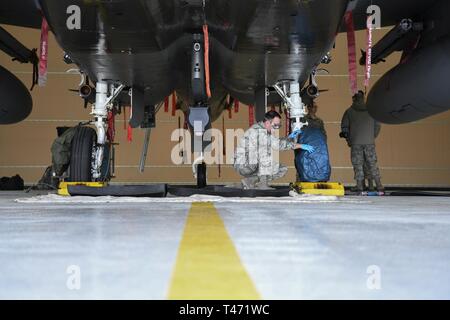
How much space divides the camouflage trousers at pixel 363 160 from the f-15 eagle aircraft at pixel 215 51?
63.1 inches

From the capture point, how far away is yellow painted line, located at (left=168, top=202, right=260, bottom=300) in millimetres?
924

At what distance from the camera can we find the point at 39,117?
13836 mm

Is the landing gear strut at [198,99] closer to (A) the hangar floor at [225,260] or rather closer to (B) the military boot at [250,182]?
(B) the military boot at [250,182]

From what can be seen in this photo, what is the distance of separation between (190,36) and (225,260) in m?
3.23

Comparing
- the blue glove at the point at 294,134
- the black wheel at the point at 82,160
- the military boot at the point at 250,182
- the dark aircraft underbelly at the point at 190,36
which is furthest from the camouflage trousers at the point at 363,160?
the black wheel at the point at 82,160

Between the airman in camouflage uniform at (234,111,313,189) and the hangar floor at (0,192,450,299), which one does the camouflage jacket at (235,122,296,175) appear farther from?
the hangar floor at (0,192,450,299)

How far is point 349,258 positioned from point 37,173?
13261mm

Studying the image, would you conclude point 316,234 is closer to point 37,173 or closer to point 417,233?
point 417,233

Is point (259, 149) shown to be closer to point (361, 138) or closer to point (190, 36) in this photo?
point (190, 36)

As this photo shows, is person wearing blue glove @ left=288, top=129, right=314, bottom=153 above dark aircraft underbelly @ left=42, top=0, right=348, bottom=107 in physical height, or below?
below

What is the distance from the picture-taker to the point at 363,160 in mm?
8156

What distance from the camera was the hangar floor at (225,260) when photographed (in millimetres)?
945

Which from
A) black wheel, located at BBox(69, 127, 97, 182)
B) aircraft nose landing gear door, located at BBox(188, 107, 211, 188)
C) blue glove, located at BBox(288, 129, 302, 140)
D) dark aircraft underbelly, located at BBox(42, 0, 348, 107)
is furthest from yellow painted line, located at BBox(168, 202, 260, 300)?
blue glove, located at BBox(288, 129, 302, 140)

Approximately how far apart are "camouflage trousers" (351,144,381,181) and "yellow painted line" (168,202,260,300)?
21.6 ft
